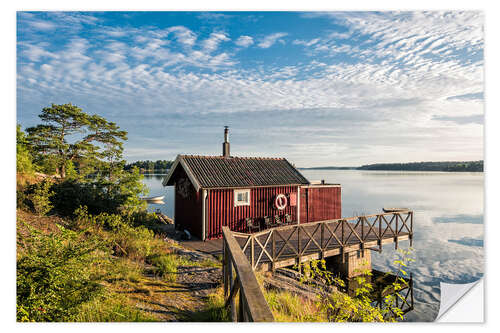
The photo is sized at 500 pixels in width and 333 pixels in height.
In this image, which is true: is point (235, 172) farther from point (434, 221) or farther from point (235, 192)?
point (434, 221)

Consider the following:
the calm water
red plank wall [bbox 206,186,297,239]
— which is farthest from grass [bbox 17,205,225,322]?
the calm water

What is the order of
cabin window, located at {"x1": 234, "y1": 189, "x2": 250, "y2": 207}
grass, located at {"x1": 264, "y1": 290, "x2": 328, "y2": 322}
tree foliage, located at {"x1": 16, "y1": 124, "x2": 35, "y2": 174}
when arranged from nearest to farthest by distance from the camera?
grass, located at {"x1": 264, "y1": 290, "x2": 328, "y2": 322}, tree foliage, located at {"x1": 16, "y1": 124, "x2": 35, "y2": 174}, cabin window, located at {"x1": 234, "y1": 189, "x2": 250, "y2": 207}

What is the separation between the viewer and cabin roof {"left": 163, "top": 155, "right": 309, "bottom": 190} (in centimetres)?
935

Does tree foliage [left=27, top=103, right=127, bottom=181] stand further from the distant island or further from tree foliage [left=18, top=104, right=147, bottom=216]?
the distant island

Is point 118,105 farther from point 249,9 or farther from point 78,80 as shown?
point 249,9

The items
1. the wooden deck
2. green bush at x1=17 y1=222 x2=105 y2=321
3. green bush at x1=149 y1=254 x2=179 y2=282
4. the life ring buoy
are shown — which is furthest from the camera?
the life ring buoy

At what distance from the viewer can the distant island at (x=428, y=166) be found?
515cm

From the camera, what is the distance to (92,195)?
8938mm

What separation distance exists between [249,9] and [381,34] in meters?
2.65

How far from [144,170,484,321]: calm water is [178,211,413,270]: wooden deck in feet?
2.27

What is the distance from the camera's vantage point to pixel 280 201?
34.4 ft

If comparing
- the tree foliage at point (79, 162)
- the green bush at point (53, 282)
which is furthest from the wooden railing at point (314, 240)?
the tree foliage at point (79, 162)

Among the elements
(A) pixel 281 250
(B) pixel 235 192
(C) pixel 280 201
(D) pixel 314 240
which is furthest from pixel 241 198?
(A) pixel 281 250

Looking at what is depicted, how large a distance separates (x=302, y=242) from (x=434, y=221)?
15.8 feet
